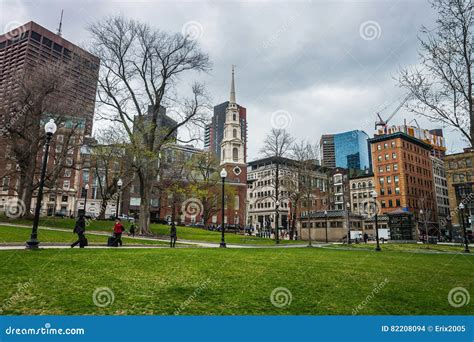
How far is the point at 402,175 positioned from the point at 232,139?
143 ft

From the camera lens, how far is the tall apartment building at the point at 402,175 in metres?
73.8

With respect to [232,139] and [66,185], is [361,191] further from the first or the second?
[66,185]

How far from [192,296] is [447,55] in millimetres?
13992

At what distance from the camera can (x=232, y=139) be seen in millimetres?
83750

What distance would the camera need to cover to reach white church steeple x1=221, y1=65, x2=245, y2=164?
82.6 metres

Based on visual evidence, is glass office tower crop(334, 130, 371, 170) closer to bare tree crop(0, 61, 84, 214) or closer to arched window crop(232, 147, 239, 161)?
arched window crop(232, 147, 239, 161)

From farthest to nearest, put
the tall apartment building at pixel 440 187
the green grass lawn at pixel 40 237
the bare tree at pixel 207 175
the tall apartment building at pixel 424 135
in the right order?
the tall apartment building at pixel 424 135 → the tall apartment building at pixel 440 187 → the bare tree at pixel 207 175 → the green grass lawn at pixel 40 237

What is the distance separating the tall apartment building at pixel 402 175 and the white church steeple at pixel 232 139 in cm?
3551

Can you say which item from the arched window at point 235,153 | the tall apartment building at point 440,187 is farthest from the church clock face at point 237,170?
the tall apartment building at point 440,187

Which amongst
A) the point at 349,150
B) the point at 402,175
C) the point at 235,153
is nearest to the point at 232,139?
the point at 235,153

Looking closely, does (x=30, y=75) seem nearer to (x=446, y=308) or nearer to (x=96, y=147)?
(x=96, y=147)

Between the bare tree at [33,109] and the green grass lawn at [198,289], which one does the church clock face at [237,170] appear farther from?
the green grass lawn at [198,289]


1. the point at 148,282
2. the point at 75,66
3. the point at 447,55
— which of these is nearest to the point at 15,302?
the point at 148,282

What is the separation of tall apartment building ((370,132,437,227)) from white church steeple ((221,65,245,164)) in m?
35.5
